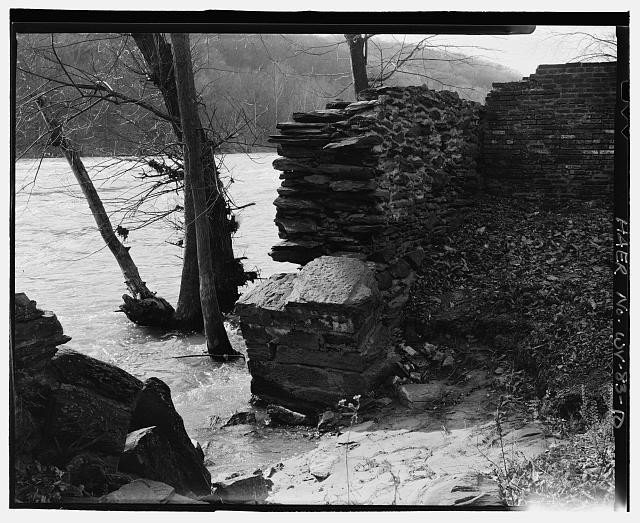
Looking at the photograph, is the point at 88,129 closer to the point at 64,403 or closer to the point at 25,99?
the point at 25,99

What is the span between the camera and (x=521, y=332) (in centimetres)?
522

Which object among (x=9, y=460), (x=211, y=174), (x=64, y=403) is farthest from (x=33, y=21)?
(x=211, y=174)

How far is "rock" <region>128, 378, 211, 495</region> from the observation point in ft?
12.9

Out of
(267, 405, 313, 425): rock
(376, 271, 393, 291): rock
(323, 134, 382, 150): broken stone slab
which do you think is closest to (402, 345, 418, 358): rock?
(376, 271, 393, 291): rock

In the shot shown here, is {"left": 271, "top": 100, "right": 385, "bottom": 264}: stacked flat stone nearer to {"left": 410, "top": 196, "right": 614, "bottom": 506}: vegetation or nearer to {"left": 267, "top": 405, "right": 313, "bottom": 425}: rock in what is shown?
{"left": 410, "top": 196, "right": 614, "bottom": 506}: vegetation

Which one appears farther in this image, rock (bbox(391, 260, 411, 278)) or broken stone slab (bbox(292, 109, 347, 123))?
rock (bbox(391, 260, 411, 278))

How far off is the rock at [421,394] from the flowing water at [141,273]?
29.4 inches

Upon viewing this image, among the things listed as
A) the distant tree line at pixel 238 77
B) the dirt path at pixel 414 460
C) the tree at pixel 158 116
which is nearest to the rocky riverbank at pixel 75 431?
the dirt path at pixel 414 460

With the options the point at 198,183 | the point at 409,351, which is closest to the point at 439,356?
the point at 409,351

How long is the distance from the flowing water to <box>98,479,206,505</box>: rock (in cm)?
69

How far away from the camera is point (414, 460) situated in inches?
161

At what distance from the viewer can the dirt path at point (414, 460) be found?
12.3 ft

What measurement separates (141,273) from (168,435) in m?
5.66

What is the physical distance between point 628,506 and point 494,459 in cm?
69
